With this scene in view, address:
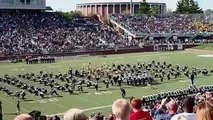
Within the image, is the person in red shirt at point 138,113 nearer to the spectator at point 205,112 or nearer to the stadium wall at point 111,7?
the spectator at point 205,112

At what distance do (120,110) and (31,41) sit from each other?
196 ft

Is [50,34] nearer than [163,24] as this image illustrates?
Yes

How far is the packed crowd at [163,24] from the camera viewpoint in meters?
80.1

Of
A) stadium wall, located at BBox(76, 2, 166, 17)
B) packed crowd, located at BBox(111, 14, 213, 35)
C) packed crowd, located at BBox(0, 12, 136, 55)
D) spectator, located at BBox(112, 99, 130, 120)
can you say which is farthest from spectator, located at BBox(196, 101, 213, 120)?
stadium wall, located at BBox(76, 2, 166, 17)

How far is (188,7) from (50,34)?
62067 millimetres

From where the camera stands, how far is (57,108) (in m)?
27.8

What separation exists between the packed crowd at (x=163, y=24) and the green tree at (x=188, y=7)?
29358 mm

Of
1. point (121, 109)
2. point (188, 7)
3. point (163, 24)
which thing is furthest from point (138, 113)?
point (188, 7)

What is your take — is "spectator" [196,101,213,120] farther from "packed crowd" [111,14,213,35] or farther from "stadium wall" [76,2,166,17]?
"stadium wall" [76,2,166,17]

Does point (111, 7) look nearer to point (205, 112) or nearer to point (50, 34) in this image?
point (50, 34)

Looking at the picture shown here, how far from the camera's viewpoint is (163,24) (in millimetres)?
84688

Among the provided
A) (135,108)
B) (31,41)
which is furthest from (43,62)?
(135,108)

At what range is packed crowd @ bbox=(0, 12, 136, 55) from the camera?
62.1 meters

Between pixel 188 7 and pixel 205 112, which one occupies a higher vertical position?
pixel 188 7
